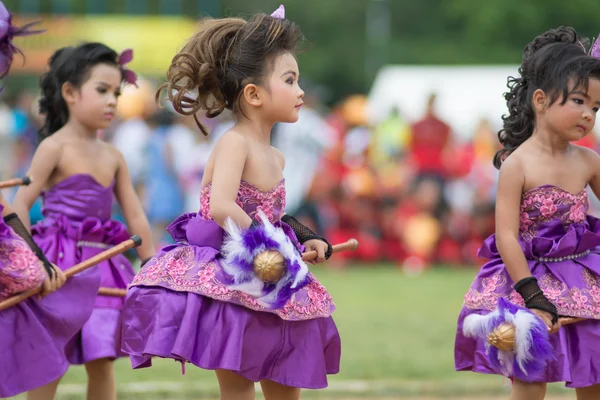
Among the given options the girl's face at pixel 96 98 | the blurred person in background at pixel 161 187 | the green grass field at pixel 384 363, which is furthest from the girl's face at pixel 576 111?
the blurred person in background at pixel 161 187

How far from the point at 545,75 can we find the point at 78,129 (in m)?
2.23

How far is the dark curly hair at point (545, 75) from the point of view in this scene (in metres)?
4.21

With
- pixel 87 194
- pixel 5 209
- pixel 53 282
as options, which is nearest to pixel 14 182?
pixel 5 209

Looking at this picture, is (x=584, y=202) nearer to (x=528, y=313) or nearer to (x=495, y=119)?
(x=528, y=313)

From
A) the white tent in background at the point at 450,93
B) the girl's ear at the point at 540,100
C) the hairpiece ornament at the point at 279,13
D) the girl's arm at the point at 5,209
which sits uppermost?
the white tent in background at the point at 450,93

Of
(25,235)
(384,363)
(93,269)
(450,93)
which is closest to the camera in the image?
(25,235)

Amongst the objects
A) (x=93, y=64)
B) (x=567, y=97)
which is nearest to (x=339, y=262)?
(x=93, y=64)

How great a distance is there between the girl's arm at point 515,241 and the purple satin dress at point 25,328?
1.86 m

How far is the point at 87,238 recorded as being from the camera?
5.11 m

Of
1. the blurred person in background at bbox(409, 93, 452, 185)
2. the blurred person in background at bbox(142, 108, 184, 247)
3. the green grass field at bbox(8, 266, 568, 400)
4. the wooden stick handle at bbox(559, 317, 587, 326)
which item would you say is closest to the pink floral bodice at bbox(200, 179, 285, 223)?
the wooden stick handle at bbox(559, 317, 587, 326)

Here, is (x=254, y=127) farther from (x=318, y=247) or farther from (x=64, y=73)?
(x=64, y=73)

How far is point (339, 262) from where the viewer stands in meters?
13.6

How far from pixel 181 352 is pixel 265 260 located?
468mm

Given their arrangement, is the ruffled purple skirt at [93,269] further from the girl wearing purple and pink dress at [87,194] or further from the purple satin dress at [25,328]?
the purple satin dress at [25,328]
